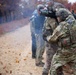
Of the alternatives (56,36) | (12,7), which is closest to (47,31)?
(56,36)

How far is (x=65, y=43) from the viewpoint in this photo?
5.69 m

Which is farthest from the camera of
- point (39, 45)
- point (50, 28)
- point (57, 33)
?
point (39, 45)

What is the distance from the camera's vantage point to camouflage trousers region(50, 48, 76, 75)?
578 centimetres

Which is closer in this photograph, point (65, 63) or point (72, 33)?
point (72, 33)

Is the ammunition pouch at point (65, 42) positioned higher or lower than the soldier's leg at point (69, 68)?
higher

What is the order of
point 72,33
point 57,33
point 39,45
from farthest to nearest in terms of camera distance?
1. point 39,45
2. point 57,33
3. point 72,33

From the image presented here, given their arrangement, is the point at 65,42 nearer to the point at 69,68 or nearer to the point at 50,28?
the point at 69,68

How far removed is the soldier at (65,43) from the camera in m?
5.67

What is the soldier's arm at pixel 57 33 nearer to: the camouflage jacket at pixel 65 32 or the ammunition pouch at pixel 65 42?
the camouflage jacket at pixel 65 32

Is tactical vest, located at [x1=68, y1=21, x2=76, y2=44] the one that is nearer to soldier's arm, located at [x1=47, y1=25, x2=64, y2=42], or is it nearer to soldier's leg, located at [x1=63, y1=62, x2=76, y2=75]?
soldier's arm, located at [x1=47, y1=25, x2=64, y2=42]

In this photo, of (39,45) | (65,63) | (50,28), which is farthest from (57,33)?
(39,45)

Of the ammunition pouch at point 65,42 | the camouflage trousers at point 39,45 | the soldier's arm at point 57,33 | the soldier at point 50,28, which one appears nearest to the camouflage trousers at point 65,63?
the ammunition pouch at point 65,42

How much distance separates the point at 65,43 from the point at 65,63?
0.42 m

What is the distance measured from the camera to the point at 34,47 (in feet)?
37.2
